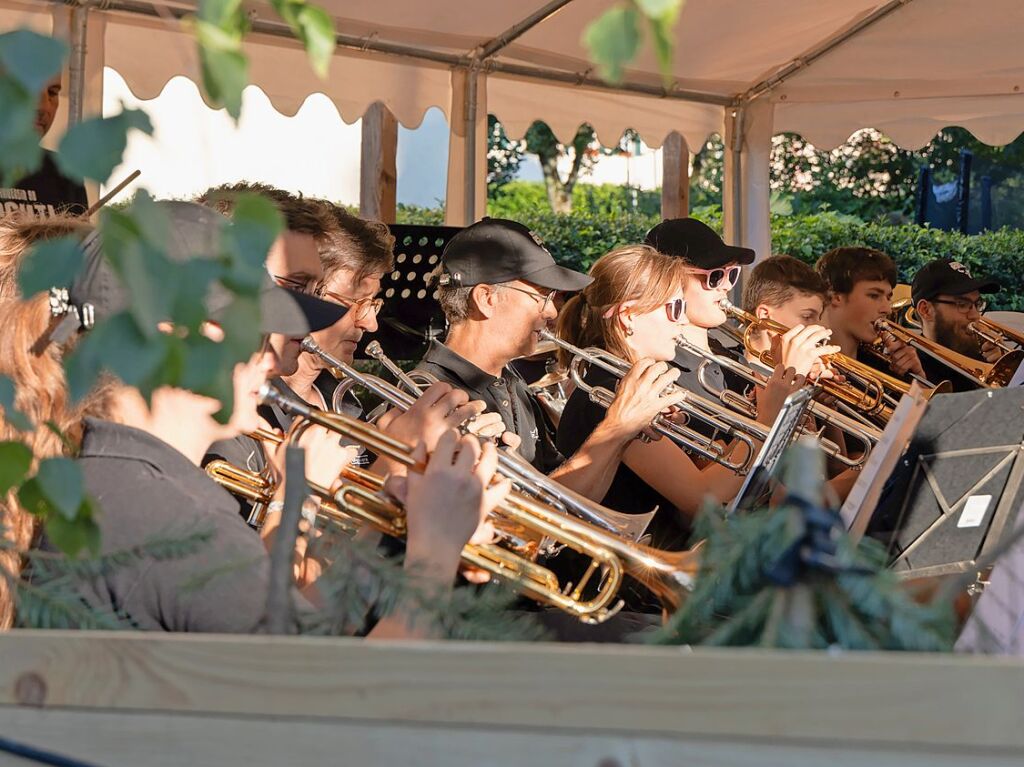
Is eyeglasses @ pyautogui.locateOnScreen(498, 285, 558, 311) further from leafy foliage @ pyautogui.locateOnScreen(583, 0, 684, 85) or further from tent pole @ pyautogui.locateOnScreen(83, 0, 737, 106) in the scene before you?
leafy foliage @ pyautogui.locateOnScreen(583, 0, 684, 85)

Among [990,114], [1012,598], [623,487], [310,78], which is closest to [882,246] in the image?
[990,114]

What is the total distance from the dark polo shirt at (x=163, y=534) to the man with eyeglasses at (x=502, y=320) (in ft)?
5.78

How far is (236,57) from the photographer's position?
0.98 m

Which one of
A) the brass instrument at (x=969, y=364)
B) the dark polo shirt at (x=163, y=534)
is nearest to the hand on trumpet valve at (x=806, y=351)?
the brass instrument at (x=969, y=364)

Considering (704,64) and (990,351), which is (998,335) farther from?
(704,64)

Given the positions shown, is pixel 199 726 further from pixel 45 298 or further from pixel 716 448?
pixel 716 448

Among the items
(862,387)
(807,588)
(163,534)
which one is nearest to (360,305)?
(862,387)

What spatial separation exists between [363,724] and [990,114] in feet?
18.7

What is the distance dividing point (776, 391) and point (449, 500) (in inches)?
89.9

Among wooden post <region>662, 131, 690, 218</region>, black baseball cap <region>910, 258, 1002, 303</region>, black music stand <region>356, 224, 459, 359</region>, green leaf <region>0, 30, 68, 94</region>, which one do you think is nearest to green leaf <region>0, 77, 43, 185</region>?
green leaf <region>0, 30, 68, 94</region>

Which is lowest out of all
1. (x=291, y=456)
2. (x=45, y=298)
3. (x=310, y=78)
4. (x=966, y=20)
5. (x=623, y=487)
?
(x=623, y=487)

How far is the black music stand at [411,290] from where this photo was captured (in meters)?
4.38

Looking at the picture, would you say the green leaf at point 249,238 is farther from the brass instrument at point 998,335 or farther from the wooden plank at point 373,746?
the brass instrument at point 998,335

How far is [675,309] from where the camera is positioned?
13.2ft
